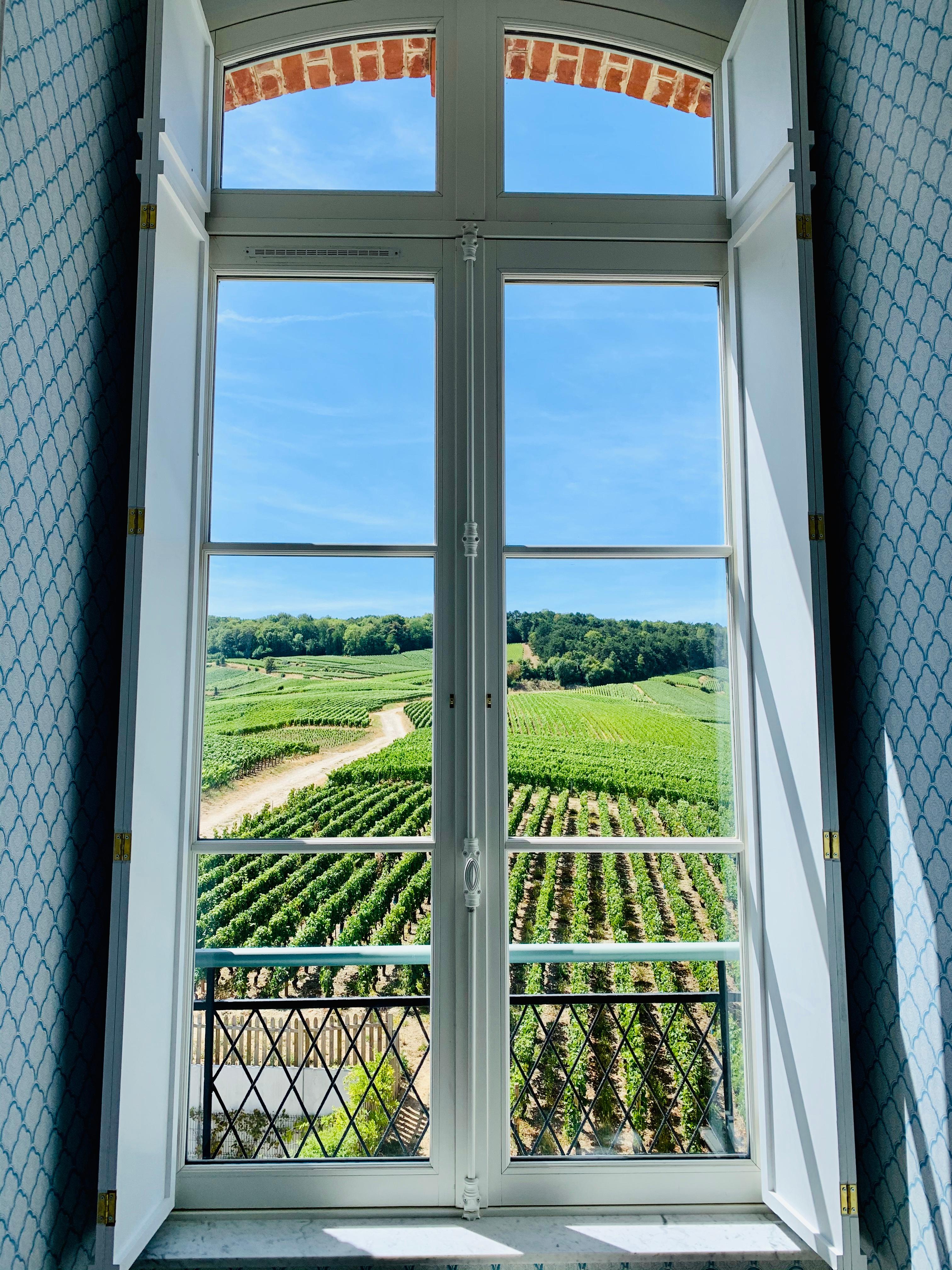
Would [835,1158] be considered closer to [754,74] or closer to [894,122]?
[894,122]

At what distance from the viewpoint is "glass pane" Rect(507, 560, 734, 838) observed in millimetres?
2014

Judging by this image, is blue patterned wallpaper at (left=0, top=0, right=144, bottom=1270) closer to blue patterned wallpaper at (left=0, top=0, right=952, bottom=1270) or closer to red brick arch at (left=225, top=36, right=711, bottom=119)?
blue patterned wallpaper at (left=0, top=0, right=952, bottom=1270)

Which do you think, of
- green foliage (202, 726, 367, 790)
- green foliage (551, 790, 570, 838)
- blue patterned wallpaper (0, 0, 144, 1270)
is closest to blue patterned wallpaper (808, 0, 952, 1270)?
green foliage (551, 790, 570, 838)

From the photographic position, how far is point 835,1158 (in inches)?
63.2

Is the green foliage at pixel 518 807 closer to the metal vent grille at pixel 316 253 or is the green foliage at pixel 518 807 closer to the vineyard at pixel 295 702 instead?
the vineyard at pixel 295 702

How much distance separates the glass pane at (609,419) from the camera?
6.85ft

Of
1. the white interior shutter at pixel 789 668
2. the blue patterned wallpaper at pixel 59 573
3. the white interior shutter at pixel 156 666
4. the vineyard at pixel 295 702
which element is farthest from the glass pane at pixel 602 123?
the vineyard at pixel 295 702

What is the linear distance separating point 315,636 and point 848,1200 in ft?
5.45

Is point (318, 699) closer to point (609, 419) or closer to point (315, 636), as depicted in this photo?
point (315, 636)

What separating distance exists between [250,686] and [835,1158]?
64.6 inches

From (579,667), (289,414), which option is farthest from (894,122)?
(289,414)

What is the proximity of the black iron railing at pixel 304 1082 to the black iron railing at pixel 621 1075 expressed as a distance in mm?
252

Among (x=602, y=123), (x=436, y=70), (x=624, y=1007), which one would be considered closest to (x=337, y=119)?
(x=436, y=70)

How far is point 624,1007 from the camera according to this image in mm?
1952
